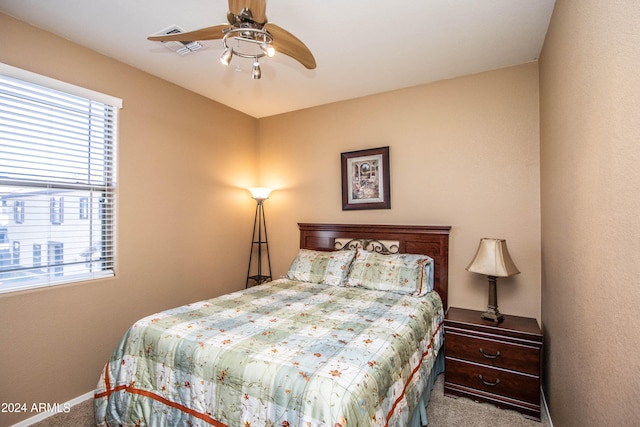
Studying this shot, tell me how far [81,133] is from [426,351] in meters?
3.13

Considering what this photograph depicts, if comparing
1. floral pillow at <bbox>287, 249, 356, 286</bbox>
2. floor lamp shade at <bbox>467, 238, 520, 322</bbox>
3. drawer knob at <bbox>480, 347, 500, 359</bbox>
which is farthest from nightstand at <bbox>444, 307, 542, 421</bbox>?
floral pillow at <bbox>287, 249, 356, 286</bbox>

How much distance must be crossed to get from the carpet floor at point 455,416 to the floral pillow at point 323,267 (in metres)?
1.24

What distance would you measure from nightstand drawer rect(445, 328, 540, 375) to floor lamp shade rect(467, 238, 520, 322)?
23cm

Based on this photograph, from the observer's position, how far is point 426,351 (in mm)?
2166

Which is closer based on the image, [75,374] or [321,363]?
[321,363]

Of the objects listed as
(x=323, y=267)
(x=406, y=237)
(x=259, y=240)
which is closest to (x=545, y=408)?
(x=406, y=237)

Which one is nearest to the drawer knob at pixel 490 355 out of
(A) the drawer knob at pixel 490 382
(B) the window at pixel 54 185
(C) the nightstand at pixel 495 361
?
(C) the nightstand at pixel 495 361

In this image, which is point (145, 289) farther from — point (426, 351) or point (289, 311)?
point (426, 351)

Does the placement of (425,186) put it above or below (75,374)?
above

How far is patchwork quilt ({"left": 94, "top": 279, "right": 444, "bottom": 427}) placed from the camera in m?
1.31

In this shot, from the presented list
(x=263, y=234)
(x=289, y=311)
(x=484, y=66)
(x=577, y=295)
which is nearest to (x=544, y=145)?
(x=484, y=66)

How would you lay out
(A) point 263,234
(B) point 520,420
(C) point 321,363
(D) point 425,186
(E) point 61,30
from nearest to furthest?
1. (C) point 321,363
2. (B) point 520,420
3. (E) point 61,30
4. (D) point 425,186
5. (A) point 263,234

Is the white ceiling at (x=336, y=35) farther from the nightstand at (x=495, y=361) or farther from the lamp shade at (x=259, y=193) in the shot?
the nightstand at (x=495, y=361)

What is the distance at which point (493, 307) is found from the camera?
8.12 feet
